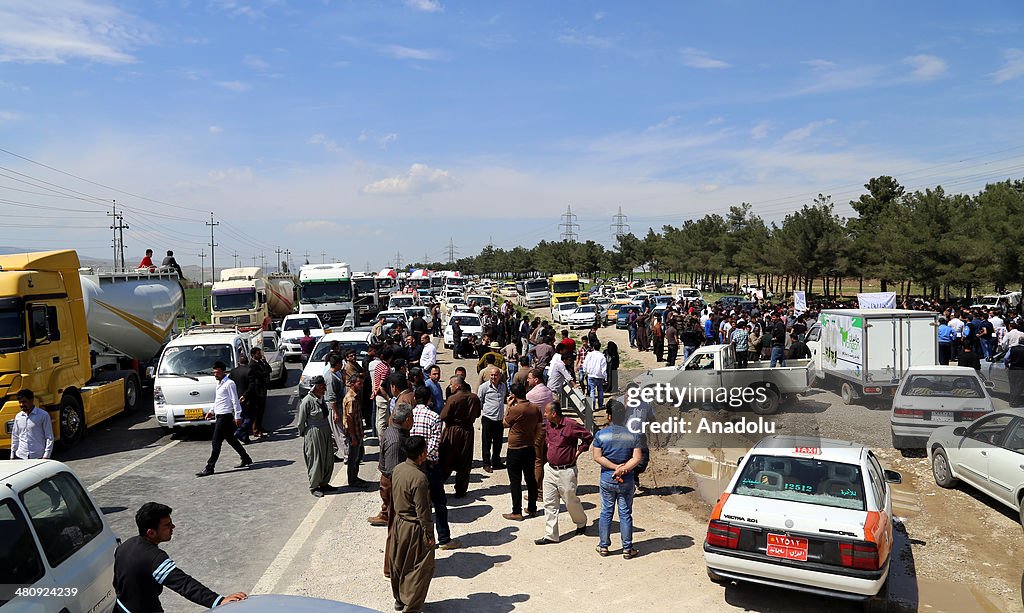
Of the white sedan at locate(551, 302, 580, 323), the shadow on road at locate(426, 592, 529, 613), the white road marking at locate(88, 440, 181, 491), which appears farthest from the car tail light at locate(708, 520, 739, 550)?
the white sedan at locate(551, 302, 580, 323)

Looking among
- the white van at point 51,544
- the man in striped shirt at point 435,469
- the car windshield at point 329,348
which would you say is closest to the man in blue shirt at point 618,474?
the man in striped shirt at point 435,469

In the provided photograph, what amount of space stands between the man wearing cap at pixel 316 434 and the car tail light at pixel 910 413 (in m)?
9.71

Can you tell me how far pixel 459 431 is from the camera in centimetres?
963

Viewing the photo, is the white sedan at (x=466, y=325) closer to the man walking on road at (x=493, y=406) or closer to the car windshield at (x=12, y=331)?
the car windshield at (x=12, y=331)

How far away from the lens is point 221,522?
9078 millimetres

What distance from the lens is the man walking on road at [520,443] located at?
8.81m

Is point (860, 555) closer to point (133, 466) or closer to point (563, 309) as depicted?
point (133, 466)

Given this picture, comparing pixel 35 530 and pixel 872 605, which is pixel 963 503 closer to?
pixel 872 605

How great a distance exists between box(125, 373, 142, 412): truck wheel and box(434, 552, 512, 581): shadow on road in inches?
504

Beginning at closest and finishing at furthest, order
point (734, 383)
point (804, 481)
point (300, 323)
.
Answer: point (804, 481)
point (734, 383)
point (300, 323)

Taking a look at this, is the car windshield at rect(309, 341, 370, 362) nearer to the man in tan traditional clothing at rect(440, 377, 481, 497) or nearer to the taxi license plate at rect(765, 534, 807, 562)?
the man in tan traditional clothing at rect(440, 377, 481, 497)

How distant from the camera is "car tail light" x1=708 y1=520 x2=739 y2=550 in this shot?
252 inches

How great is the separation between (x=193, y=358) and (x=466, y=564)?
394 inches

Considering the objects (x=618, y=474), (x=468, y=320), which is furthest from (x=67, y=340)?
(x=468, y=320)
